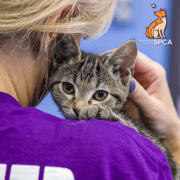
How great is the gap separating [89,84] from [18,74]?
12.5 inches

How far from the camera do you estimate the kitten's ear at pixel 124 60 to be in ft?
3.22

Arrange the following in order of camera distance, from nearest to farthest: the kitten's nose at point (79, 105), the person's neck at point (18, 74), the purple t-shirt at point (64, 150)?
the purple t-shirt at point (64, 150)
the person's neck at point (18, 74)
the kitten's nose at point (79, 105)

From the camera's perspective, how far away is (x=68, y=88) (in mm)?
1026

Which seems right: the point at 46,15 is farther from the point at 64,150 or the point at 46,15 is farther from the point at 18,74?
the point at 64,150

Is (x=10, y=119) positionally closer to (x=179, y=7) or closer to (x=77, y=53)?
(x=77, y=53)

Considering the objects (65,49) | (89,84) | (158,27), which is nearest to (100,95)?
(89,84)

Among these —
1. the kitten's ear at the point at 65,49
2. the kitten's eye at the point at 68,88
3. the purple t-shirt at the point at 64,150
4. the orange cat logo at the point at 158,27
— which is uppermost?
the orange cat logo at the point at 158,27

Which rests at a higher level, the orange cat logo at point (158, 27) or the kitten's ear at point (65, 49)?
the orange cat logo at point (158, 27)

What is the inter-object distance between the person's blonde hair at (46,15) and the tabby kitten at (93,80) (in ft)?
0.53

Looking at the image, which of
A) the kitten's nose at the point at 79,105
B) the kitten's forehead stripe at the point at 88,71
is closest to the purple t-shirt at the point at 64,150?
the kitten's nose at the point at 79,105

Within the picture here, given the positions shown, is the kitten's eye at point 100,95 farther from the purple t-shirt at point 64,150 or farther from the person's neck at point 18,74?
the purple t-shirt at point 64,150

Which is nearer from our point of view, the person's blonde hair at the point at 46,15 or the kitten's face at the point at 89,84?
the person's blonde hair at the point at 46,15

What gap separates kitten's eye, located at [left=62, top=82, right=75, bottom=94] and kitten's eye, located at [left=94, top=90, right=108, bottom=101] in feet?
0.29

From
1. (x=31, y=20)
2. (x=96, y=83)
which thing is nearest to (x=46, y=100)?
(x=96, y=83)
